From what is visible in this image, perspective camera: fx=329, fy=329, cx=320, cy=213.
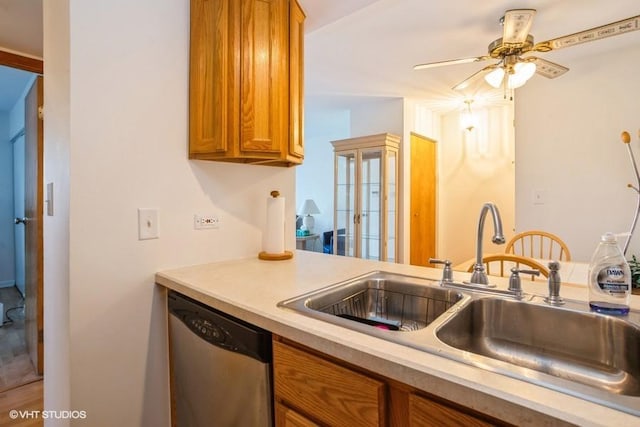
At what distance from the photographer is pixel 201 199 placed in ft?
4.83

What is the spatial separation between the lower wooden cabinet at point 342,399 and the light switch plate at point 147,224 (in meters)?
0.77

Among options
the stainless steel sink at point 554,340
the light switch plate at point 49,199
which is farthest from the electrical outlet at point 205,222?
the stainless steel sink at point 554,340

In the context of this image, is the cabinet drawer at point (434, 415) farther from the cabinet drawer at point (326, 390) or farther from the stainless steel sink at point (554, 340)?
the stainless steel sink at point (554, 340)

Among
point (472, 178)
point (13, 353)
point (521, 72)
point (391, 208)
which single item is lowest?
point (13, 353)

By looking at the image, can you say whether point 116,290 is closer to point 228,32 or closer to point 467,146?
point 228,32

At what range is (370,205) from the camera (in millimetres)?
3812

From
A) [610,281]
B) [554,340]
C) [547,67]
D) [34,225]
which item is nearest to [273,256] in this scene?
[554,340]

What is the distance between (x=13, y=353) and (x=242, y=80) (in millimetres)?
2756

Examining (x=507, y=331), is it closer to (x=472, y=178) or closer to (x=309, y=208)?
(x=472, y=178)

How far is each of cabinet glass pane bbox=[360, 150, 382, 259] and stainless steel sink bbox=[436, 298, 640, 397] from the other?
276 cm

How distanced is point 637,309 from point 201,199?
154 cm

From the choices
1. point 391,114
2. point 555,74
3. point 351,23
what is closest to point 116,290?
point 351,23

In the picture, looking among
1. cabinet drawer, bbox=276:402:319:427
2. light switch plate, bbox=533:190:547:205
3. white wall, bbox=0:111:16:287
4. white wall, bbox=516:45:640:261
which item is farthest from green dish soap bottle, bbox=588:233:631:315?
white wall, bbox=0:111:16:287

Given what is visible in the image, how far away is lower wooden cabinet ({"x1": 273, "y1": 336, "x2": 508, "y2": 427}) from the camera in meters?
0.59
